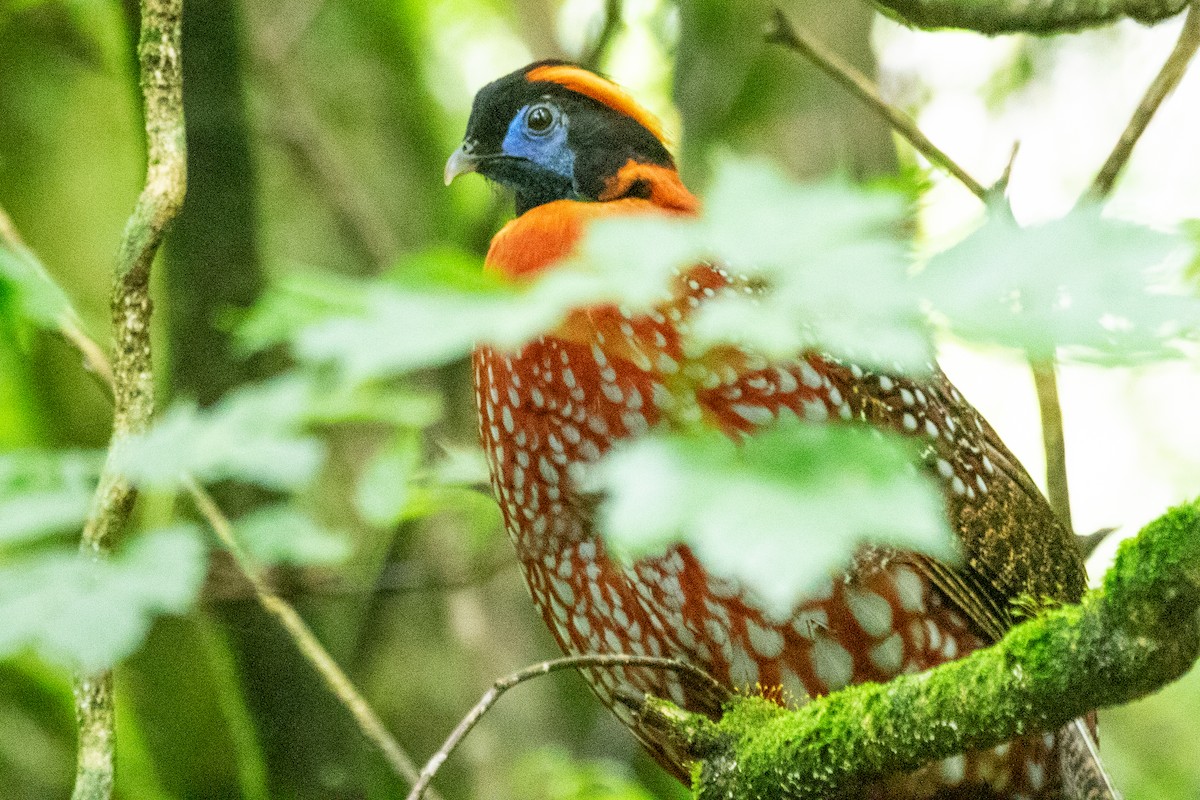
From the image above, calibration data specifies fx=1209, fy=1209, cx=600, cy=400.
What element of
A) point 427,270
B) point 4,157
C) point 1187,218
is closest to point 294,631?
point 4,157

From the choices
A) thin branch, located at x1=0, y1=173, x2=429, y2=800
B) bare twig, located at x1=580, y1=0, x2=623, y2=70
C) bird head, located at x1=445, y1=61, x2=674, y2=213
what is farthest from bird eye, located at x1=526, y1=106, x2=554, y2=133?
thin branch, located at x1=0, y1=173, x2=429, y2=800

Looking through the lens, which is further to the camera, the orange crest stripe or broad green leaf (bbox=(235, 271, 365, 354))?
the orange crest stripe

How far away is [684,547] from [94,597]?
1.27 m

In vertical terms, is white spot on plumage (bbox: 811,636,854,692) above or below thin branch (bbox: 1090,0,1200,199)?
below

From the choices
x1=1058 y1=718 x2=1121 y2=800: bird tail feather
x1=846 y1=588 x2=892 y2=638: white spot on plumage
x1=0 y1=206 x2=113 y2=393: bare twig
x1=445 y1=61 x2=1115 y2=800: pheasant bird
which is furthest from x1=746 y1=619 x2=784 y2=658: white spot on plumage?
x1=0 y1=206 x2=113 y2=393: bare twig

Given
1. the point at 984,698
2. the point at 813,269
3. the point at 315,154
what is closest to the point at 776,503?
the point at 813,269

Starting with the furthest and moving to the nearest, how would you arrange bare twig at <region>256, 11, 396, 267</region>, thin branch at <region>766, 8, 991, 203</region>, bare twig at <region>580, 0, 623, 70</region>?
bare twig at <region>256, 11, 396, 267</region> < bare twig at <region>580, 0, 623, 70</region> < thin branch at <region>766, 8, 991, 203</region>

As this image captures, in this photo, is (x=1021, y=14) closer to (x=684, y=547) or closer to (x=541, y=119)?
(x=541, y=119)

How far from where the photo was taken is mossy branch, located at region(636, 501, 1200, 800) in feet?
4.12

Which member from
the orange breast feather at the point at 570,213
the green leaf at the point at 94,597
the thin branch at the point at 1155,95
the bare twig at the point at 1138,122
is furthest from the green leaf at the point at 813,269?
the thin branch at the point at 1155,95

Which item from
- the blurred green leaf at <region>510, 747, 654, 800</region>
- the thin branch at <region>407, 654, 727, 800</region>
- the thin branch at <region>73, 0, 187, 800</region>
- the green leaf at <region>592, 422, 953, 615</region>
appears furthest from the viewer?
the blurred green leaf at <region>510, 747, 654, 800</region>

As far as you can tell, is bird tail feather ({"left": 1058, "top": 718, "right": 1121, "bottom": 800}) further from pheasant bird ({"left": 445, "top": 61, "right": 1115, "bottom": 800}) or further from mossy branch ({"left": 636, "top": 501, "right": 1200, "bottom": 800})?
mossy branch ({"left": 636, "top": 501, "right": 1200, "bottom": 800})

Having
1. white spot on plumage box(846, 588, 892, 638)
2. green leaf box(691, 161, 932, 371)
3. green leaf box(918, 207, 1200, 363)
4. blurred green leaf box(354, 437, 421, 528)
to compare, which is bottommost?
white spot on plumage box(846, 588, 892, 638)

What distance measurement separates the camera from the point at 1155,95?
2455 millimetres
